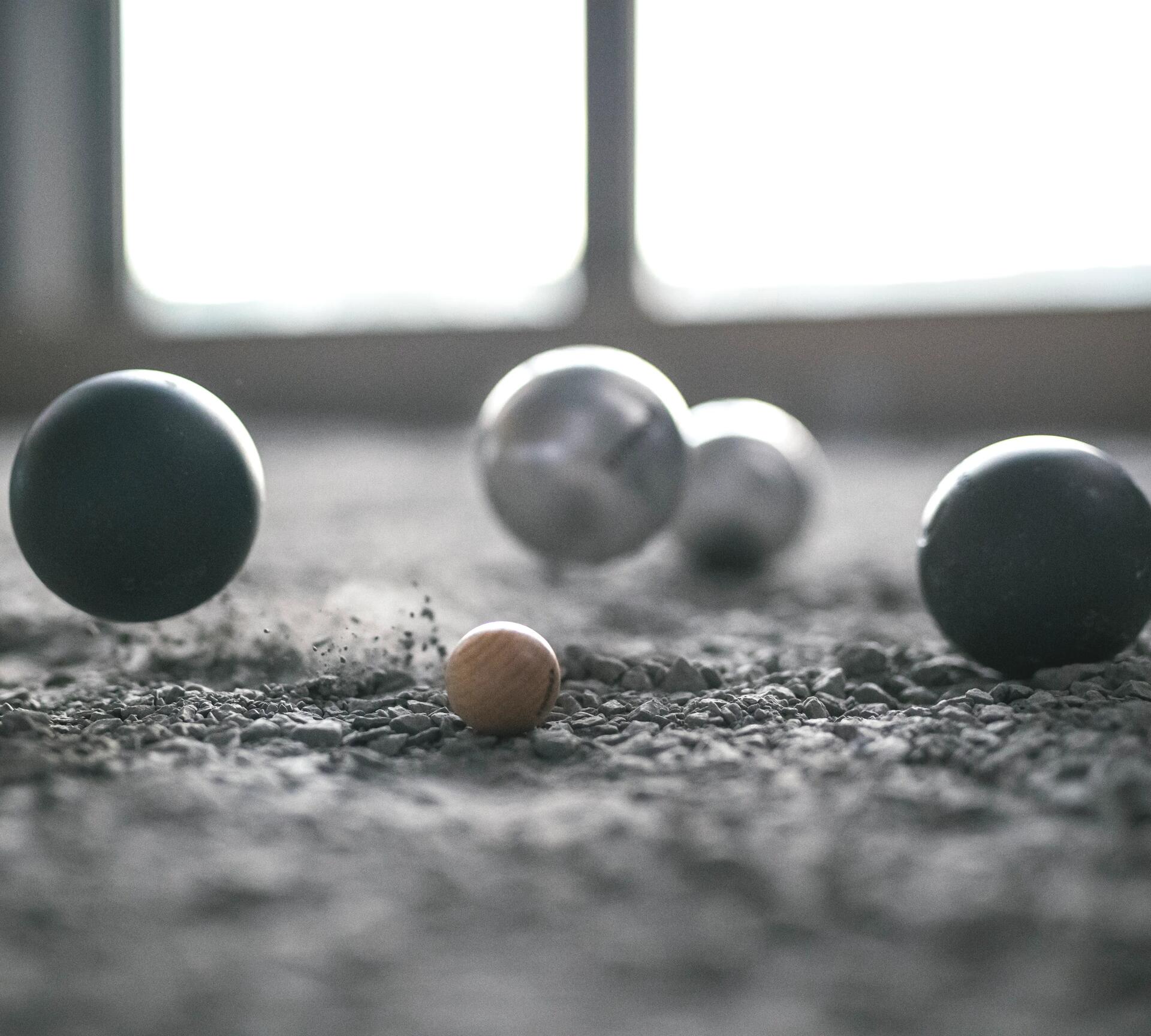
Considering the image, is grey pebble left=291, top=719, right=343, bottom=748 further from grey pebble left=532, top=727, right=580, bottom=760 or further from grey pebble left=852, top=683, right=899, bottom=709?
grey pebble left=852, top=683, right=899, bottom=709

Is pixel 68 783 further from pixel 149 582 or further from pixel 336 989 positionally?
pixel 336 989

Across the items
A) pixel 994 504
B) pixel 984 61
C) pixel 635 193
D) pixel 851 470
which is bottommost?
pixel 851 470

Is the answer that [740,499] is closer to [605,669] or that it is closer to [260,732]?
[605,669]

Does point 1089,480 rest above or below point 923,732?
above

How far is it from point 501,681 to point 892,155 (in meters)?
8.24

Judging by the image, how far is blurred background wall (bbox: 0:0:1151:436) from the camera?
922 centimetres

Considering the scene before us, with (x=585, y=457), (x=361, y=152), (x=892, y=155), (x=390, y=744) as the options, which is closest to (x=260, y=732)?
(x=390, y=744)

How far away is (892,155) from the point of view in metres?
9.54

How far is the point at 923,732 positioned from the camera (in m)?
2.28

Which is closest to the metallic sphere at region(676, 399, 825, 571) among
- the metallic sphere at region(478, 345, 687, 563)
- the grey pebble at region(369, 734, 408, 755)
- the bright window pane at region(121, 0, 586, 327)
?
the metallic sphere at region(478, 345, 687, 563)

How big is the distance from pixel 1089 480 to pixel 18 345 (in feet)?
34.3

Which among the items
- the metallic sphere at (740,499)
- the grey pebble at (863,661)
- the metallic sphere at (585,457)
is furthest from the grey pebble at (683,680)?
the metallic sphere at (740,499)

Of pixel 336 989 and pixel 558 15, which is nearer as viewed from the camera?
pixel 336 989

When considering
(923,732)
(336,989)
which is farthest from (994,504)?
(336,989)
